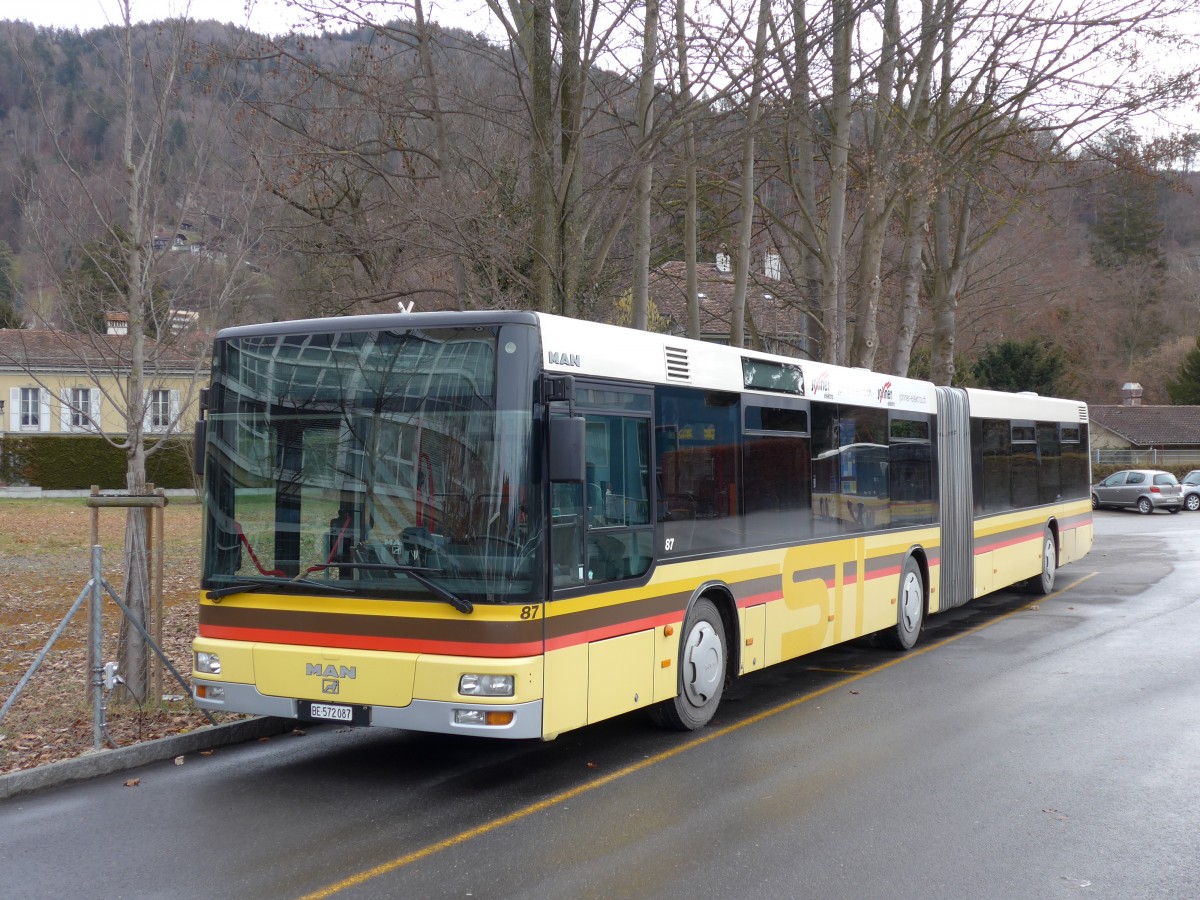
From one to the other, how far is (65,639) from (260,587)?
6.48 metres

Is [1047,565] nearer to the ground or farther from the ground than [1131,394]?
nearer to the ground

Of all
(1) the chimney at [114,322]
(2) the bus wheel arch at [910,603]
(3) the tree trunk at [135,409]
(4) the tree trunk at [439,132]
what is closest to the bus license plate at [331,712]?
(3) the tree trunk at [135,409]

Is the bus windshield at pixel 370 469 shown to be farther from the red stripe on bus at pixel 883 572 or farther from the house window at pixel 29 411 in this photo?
the house window at pixel 29 411

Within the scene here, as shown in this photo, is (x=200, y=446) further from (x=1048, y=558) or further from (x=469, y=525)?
(x=1048, y=558)

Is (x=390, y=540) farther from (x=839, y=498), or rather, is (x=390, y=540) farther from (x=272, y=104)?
(x=272, y=104)

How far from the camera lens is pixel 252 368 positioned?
7.62 m

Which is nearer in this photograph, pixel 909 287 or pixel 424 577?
pixel 424 577

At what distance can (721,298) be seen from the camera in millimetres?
32344

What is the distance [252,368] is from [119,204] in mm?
3075

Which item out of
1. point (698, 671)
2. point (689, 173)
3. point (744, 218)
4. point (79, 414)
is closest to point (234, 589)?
point (698, 671)

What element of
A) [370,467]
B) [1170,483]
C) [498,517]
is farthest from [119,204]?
[1170,483]

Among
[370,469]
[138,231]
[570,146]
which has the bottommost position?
[370,469]

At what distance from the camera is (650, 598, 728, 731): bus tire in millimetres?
8680

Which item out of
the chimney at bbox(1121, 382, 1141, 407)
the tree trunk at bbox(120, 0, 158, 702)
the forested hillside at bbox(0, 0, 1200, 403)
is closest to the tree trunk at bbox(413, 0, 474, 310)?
the forested hillside at bbox(0, 0, 1200, 403)
